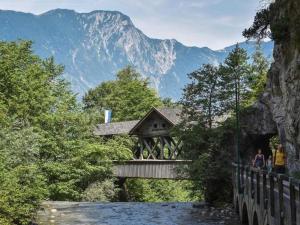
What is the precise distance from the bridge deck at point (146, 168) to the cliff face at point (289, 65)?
15329mm

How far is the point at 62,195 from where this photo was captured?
114ft

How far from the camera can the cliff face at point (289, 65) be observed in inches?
713

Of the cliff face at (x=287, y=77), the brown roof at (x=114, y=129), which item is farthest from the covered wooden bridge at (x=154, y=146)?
the cliff face at (x=287, y=77)

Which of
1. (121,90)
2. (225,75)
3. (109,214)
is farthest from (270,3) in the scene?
(121,90)

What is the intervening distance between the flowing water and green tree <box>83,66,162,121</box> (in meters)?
28.9

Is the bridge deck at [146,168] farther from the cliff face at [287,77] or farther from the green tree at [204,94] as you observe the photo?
the cliff face at [287,77]

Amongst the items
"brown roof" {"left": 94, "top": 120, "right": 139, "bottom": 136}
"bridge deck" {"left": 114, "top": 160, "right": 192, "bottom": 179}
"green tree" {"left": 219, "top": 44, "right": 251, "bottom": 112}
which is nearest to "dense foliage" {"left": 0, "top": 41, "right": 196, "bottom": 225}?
"brown roof" {"left": 94, "top": 120, "right": 139, "bottom": 136}

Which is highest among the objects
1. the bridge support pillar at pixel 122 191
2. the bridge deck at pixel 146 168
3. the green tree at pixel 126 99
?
the green tree at pixel 126 99

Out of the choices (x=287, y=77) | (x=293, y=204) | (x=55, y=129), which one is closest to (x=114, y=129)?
(x=55, y=129)

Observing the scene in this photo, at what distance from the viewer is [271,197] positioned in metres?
11.6

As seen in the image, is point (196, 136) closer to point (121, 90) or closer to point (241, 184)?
point (241, 184)

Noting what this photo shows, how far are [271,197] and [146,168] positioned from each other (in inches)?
1043

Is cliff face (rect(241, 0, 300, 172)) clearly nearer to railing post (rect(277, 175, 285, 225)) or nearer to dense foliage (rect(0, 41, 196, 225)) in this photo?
railing post (rect(277, 175, 285, 225))

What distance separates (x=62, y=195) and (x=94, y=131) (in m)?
8.96
